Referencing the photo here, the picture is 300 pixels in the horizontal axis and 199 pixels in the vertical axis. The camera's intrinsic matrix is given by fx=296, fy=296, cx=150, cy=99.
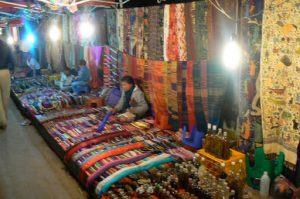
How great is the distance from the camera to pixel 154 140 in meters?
4.52

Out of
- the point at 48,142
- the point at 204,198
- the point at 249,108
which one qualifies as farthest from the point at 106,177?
the point at 48,142

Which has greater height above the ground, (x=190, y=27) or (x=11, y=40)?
(x=11, y=40)

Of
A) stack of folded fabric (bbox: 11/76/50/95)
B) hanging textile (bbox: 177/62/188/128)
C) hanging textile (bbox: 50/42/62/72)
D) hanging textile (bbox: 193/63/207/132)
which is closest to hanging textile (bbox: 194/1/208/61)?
hanging textile (bbox: 193/63/207/132)

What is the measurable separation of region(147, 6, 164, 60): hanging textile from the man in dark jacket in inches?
116

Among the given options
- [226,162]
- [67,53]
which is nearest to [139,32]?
[226,162]

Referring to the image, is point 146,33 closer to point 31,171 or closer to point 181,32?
point 181,32

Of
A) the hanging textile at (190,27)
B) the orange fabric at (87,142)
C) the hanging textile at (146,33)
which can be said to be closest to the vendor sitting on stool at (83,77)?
the hanging textile at (146,33)

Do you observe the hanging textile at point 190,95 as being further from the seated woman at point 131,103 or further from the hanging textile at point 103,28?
the hanging textile at point 103,28

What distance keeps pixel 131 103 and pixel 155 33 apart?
1.41 metres

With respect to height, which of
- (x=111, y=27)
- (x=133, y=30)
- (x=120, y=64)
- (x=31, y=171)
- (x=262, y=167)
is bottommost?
(x=31, y=171)

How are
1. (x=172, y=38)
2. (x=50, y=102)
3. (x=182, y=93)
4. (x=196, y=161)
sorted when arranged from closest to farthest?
(x=196, y=161) → (x=182, y=93) → (x=172, y=38) → (x=50, y=102)

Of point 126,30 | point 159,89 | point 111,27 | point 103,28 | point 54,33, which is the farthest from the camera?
point 54,33

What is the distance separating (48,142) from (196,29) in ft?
10.7

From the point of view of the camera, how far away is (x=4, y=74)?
244 inches
